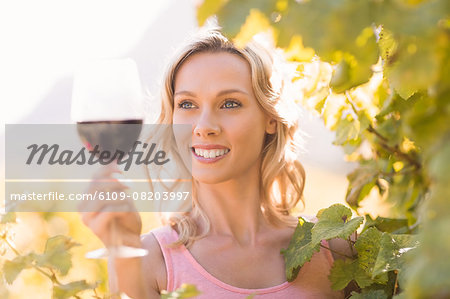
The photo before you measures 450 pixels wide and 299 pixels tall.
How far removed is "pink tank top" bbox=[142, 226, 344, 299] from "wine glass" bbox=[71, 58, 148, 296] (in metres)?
0.50

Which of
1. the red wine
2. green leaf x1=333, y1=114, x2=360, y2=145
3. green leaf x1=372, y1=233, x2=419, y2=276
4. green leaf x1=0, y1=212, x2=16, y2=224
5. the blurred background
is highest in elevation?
the blurred background

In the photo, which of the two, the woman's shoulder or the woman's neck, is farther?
the woman's neck

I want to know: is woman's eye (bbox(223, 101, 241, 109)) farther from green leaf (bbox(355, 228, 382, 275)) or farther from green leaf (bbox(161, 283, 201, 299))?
green leaf (bbox(161, 283, 201, 299))

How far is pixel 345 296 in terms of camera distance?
1.97 meters

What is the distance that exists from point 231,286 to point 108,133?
26.5 inches

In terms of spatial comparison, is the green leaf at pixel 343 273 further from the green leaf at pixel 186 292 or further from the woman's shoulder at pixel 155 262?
the green leaf at pixel 186 292

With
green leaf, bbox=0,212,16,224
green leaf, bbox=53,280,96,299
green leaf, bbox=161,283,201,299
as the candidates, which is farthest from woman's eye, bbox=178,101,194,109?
green leaf, bbox=161,283,201,299

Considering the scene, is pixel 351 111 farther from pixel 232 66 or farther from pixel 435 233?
pixel 435 233

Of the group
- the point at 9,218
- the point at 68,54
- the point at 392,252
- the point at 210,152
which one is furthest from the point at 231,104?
the point at 68,54

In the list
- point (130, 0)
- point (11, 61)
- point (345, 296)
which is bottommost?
point (345, 296)

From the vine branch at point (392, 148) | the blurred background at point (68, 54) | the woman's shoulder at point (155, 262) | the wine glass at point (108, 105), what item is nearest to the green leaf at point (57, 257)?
the wine glass at point (108, 105)

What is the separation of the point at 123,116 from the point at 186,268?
67 centimetres

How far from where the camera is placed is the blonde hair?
208 cm

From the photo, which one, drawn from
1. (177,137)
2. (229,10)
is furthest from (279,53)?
(229,10)
